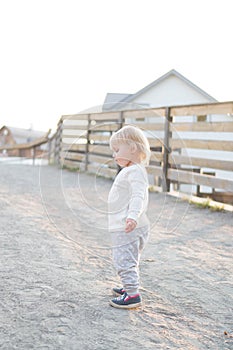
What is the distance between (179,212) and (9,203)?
7.14ft

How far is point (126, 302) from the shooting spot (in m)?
2.79

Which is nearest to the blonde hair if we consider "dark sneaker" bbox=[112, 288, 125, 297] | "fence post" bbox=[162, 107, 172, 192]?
"dark sneaker" bbox=[112, 288, 125, 297]

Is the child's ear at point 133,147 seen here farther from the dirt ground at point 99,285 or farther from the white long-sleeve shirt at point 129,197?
the dirt ground at point 99,285

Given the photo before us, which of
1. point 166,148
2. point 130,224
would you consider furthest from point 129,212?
point 166,148

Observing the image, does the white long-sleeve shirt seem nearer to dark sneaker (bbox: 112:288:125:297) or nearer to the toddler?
the toddler

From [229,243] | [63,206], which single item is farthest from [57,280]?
[63,206]

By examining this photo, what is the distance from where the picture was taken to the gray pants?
2.83m

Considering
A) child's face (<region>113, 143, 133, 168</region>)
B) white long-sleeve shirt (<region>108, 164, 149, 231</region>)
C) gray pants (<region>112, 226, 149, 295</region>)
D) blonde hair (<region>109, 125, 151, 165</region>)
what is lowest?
gray pants (<region>112, 226, 149, 295</region>)

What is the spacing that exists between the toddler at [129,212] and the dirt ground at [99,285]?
14 centimetres

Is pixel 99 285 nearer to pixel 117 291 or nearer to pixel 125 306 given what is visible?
pixel 117 291

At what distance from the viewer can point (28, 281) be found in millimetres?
3107

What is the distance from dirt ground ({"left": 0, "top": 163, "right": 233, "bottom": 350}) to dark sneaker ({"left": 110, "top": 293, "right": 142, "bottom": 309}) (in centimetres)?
4

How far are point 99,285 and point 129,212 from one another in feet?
2.12

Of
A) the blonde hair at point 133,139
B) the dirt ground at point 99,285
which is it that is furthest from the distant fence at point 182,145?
the blonde hair at point 133,139
